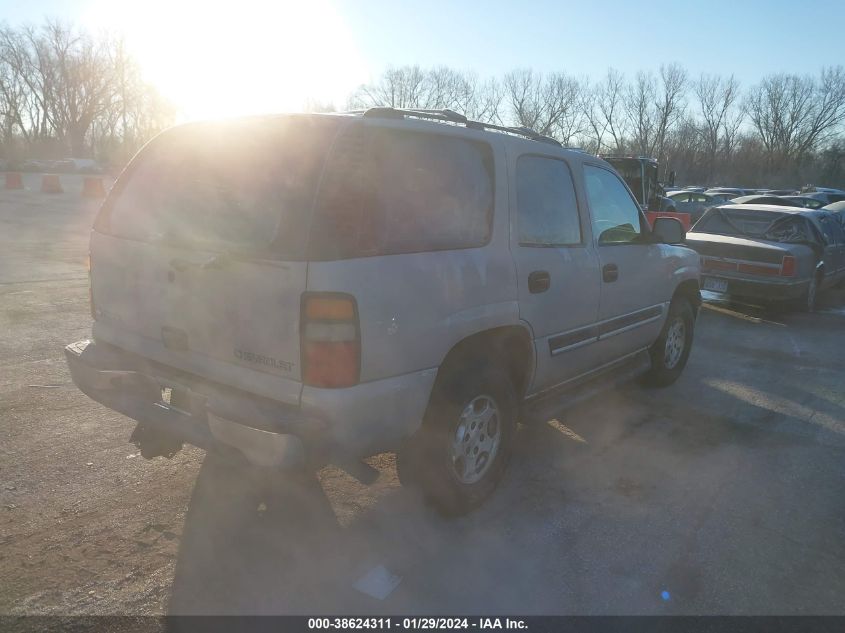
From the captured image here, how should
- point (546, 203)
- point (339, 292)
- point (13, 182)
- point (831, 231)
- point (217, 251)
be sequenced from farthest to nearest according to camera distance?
1. point (13, 182)
2. point (831, 231)
3. point (546, 203)
4. point (217, 251)
5. point (339, 292)

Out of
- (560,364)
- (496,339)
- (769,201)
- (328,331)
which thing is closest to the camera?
(328,331)

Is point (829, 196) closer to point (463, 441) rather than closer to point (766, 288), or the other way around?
point (766, 288)

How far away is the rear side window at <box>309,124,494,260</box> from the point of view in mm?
2750

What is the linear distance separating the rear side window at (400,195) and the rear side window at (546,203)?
307mm

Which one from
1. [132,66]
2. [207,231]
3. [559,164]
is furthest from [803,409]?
[132,66]

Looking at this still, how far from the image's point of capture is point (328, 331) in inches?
106

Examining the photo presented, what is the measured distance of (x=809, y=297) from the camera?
975 cm

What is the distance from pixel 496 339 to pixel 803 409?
3493 mm

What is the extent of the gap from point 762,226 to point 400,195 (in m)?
8.91

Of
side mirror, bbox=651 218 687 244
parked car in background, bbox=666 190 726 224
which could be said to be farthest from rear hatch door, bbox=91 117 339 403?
parked car in background, bbox=666 190 726 224

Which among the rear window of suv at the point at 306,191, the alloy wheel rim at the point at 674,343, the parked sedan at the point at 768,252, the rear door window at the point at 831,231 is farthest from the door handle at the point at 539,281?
the rear door window at the point at 831,231

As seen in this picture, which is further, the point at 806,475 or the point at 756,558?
the point at 806,475

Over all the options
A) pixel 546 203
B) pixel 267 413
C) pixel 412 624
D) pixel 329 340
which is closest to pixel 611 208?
pixel 546 203

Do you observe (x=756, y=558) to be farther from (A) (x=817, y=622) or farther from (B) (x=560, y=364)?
(B) (x=560, y=364)
